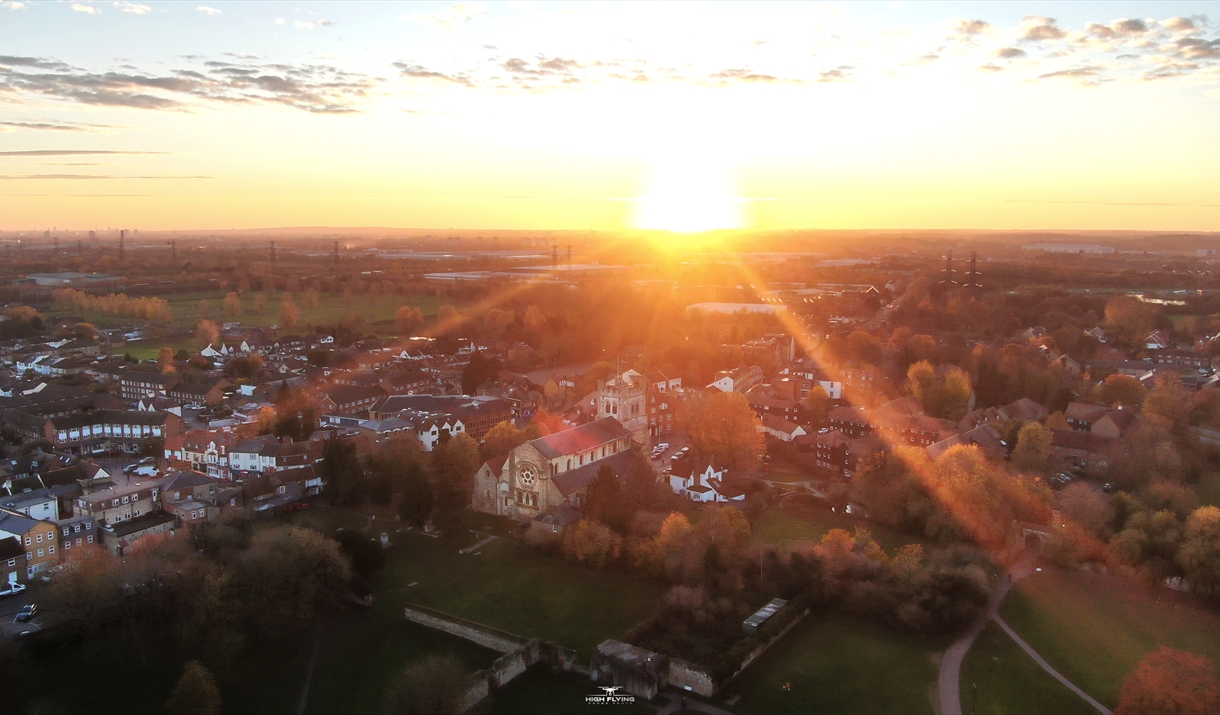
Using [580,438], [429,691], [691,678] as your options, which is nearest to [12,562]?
[429,691]

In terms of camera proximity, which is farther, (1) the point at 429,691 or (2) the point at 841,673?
(2) the point at 841,673

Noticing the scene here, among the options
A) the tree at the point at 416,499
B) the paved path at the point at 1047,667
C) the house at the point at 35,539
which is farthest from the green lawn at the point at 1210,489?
the house at the point at 35,539

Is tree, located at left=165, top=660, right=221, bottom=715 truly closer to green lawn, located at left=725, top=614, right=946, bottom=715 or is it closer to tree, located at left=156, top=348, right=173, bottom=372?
green lawn, located at left=725, top=614, right=946, bottom=715

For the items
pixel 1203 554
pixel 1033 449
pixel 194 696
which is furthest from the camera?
pixel 1033 449

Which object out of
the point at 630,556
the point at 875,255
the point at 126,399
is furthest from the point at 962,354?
the point at 875,255

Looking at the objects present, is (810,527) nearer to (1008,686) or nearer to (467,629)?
(1008,686)

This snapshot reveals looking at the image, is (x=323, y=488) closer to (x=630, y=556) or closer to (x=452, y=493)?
(x=452, y=493)

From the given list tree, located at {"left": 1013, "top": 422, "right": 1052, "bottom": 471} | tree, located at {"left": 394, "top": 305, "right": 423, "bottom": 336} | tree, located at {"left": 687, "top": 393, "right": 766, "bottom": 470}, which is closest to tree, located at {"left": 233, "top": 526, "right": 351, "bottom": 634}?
tree, located at {"left": 687, "top": 393, "right": 766, "bottom": 470}
